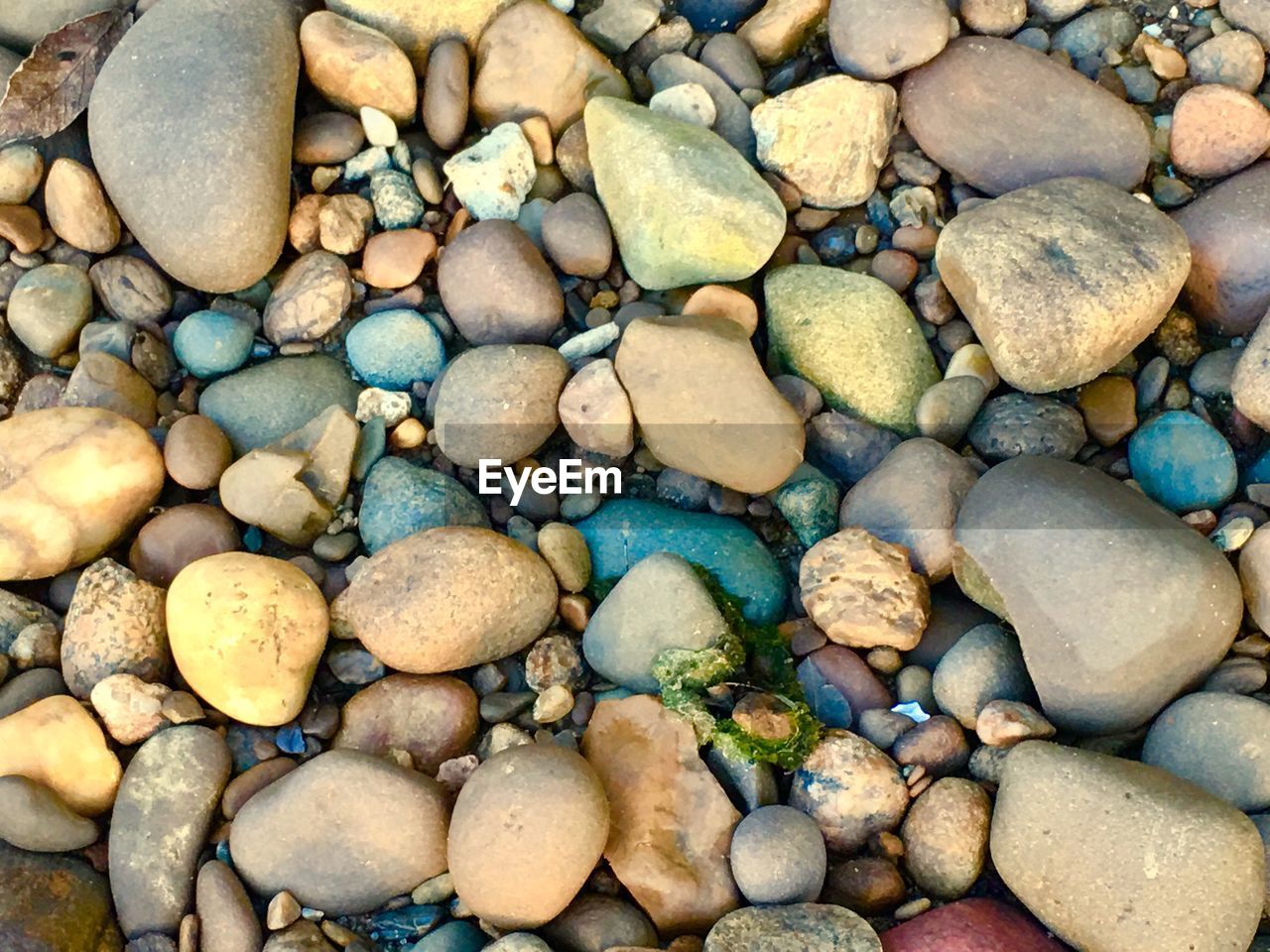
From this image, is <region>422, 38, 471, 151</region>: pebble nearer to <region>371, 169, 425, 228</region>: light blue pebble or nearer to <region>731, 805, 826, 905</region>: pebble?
<region>371, 169, 425, 228</region>: light blue pebble

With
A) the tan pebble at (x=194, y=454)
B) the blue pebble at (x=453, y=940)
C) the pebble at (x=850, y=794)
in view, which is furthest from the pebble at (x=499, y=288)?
the blue pebble at (x=453, y=940)

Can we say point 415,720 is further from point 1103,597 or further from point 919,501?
point 1103,597

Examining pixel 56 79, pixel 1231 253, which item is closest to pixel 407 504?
pixel 56 79

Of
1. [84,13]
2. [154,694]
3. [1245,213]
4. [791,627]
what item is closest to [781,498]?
[791,627]

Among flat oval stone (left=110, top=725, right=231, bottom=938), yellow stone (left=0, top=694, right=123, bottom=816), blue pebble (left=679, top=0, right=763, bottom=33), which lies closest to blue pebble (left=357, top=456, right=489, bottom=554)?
flat oval stone (left=110, top=725, right=231, bottom=938)

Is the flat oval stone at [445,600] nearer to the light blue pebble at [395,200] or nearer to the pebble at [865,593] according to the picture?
the pebble at [865,593]

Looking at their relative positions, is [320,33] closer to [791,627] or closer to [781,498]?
[781,498]
